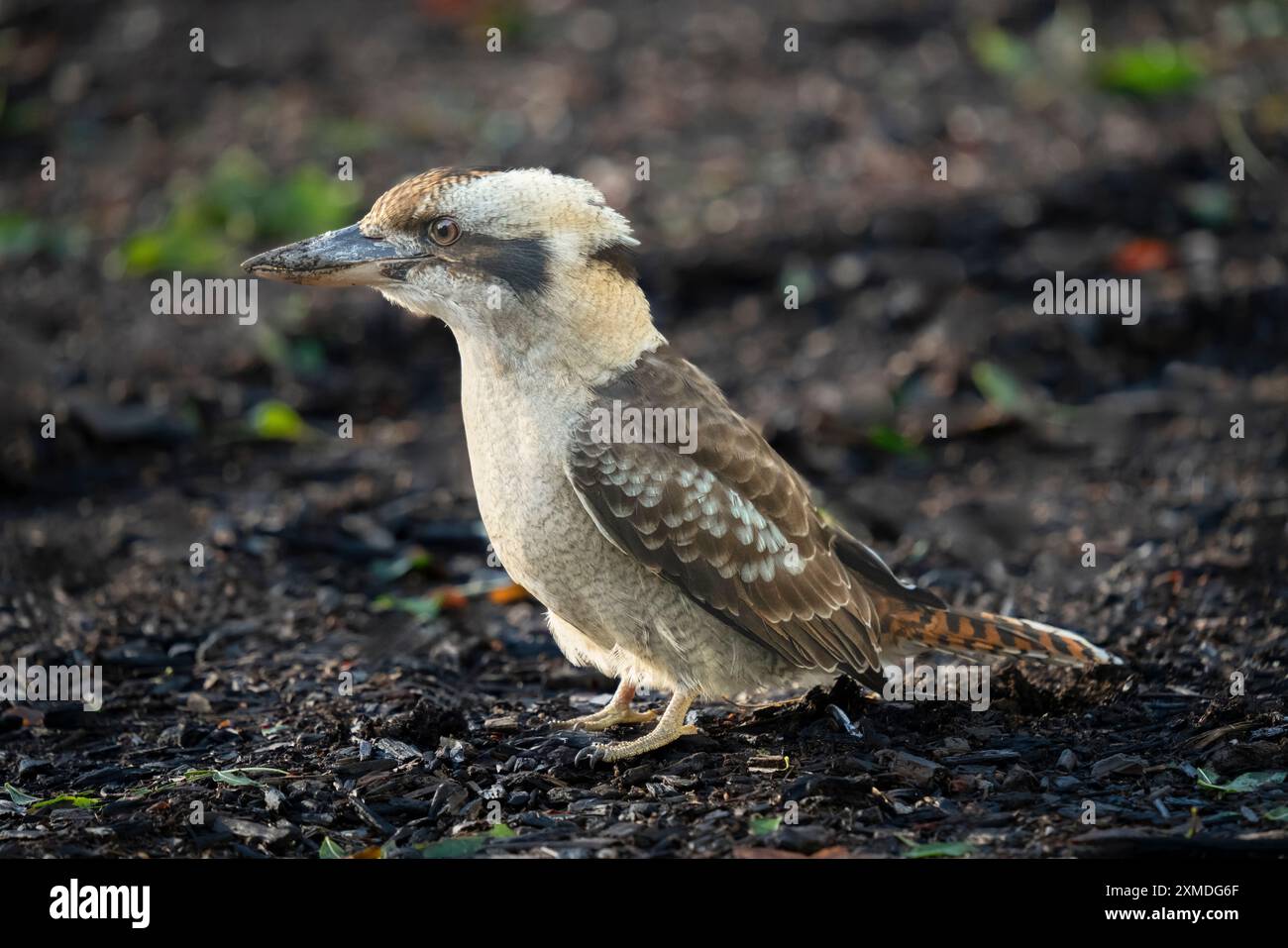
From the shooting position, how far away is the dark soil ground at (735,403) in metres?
5.58

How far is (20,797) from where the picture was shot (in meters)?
5.68

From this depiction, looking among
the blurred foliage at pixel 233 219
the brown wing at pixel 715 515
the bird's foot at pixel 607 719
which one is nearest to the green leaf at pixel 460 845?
the bird's foot at pixel 607 719

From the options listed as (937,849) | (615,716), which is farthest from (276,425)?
(937,849)

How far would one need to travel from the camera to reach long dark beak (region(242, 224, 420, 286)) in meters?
5.77

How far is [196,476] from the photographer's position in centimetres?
915

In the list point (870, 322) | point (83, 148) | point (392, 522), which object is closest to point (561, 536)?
point (392, 522)

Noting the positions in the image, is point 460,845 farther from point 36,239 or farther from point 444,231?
point 36,239

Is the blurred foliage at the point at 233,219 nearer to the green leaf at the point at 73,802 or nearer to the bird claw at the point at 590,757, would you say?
the green leaf at the point at 73,802

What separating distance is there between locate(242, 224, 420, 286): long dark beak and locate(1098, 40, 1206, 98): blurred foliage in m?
9.13

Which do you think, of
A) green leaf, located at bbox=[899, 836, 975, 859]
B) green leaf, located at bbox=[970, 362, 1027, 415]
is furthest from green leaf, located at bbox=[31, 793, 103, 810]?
green leaf, located at bbox=[970, 362, 1027, 415]

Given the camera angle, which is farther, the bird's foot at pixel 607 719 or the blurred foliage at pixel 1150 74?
the blurred foliage at pixel 1150 74

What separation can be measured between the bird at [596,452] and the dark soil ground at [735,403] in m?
0.42
